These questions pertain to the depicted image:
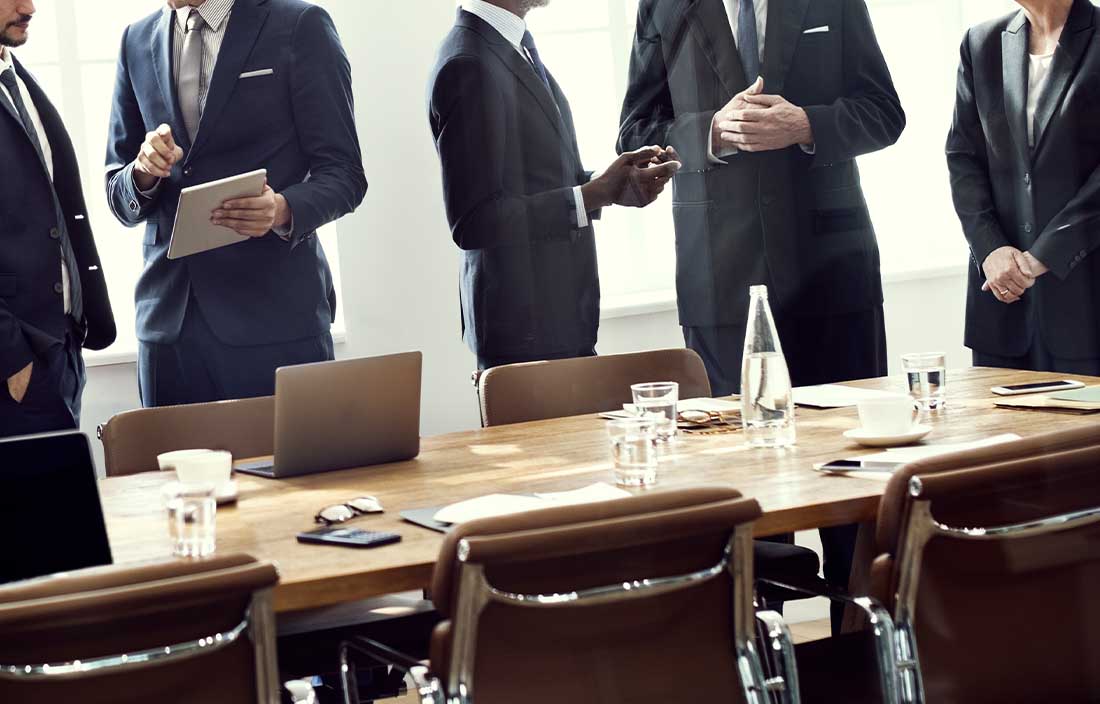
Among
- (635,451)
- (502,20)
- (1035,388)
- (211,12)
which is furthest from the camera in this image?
(502,20)

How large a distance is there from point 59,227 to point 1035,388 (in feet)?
9.06

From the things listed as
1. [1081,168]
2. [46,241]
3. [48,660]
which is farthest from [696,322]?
[48,660]

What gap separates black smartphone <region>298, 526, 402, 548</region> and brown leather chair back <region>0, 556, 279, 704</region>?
1.01ft

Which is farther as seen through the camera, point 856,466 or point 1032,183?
point 1032,183

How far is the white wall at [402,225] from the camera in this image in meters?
4.51

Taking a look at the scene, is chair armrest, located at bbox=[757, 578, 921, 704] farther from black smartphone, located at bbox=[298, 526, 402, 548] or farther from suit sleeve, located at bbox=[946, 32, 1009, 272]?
suit sleeve, located at bbox=[946, 32, 1009, 272]

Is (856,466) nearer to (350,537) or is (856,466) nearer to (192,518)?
(350,537)

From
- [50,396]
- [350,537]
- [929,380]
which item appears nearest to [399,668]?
[350,537]

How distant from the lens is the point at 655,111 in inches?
188

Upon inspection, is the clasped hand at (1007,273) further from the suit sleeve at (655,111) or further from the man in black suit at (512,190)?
the man in black suit at (512,190)

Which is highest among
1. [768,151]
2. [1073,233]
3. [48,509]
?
[768,151]

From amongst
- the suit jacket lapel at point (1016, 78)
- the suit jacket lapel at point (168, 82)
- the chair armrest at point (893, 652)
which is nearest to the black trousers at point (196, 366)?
the suit jacket lapel at point (168, 82)

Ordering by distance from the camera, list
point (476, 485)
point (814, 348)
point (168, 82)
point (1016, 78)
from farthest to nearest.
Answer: point (814, 348)
point (1016, 78)
point (168, 82)
point (476, 485)

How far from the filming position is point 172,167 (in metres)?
4.05
